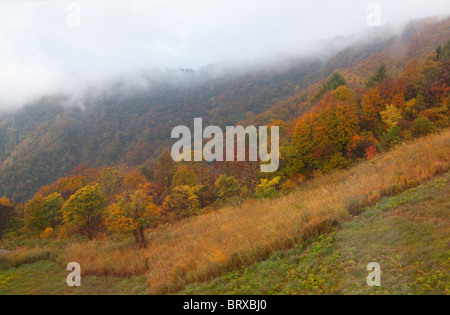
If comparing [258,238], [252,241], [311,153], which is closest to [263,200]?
[258,238]

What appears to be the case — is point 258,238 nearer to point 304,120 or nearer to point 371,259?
point 371,259

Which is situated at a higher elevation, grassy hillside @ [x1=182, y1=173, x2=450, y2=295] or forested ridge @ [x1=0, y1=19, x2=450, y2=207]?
forested ridge @ [x1=0, y1=19, x2=450, y2=207]

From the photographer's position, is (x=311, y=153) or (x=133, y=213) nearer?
(x=133, y=213)

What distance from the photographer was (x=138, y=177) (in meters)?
46.6

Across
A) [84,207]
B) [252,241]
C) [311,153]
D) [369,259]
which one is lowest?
[84,207]

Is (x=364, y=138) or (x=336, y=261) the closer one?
(x=336, y=261)

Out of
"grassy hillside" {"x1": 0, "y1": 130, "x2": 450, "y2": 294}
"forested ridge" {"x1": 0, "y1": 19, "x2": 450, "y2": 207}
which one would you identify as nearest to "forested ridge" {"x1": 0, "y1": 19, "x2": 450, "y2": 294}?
"grassy hillside" {"x1": 0, "y1": 130, "x2": 450, "y2": 294}

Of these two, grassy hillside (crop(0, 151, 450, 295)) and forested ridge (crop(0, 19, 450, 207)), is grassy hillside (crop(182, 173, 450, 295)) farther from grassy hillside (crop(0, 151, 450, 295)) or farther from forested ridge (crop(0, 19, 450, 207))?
forested ridge (crop(0, 19, 450, 207))

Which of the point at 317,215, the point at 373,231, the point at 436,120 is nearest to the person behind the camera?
the point at 373,231

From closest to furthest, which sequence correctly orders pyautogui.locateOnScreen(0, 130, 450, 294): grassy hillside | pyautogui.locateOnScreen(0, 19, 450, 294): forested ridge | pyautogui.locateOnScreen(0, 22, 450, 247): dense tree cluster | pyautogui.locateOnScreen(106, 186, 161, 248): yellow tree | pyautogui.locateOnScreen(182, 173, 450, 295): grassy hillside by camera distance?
pyautogui.locateOnScreen(182, 173, 450, 295): grassy hillside
pyautogui.locateOnScreen(0, 130, 450, 294): grassy hillside
pyautogui.locateOnScreen(0, 19, 450, 294): forested ridge
pyautogui.locateOnScreen(106, 186, 161, 248): yellow tree
pyautogui.locateOnScreen(0, 22, 450, 247): dense tree cluster

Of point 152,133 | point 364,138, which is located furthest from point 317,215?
point 152,133

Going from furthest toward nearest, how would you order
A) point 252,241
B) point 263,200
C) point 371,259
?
point 263,200
point 252,241
point 371,259
